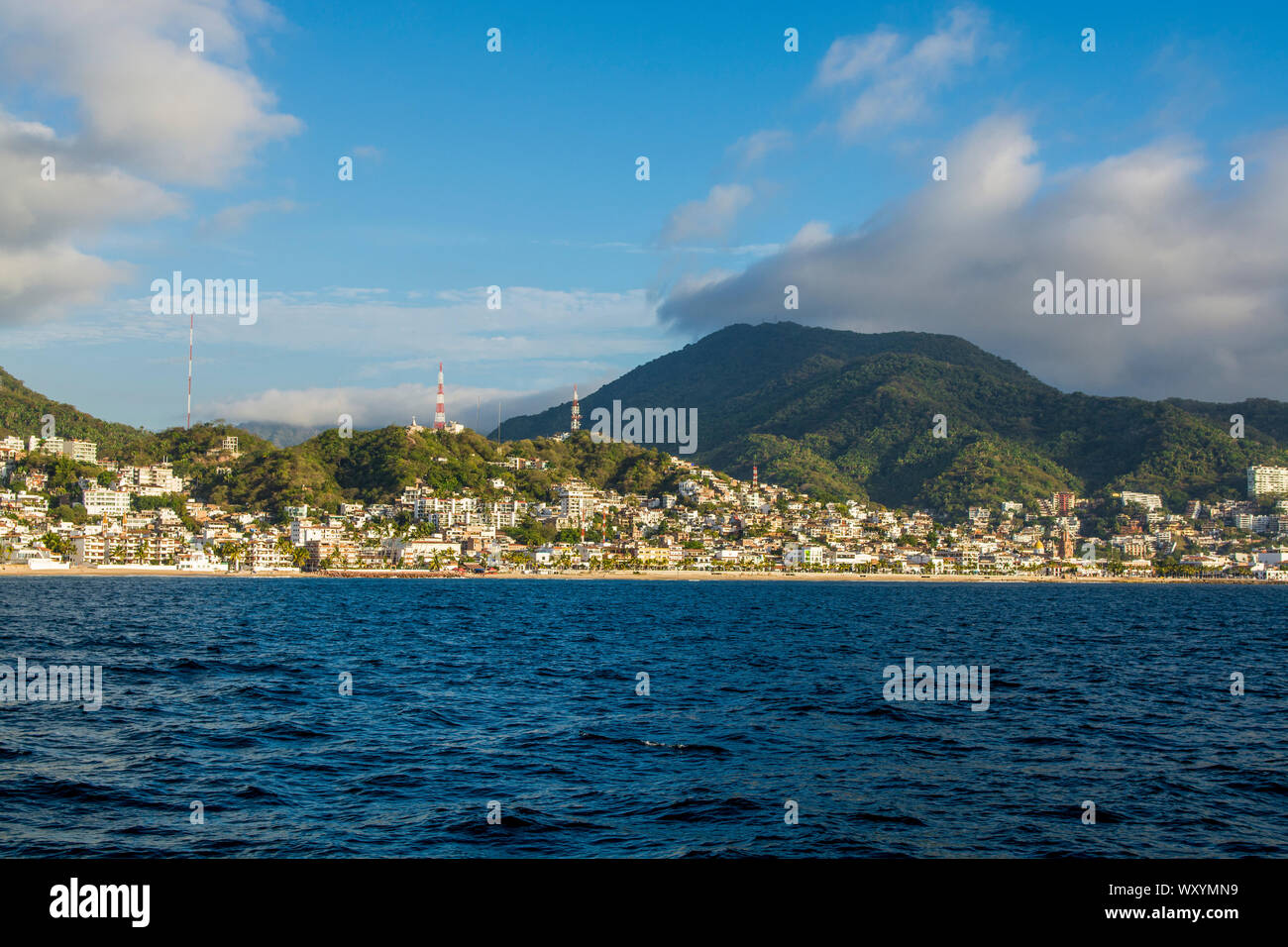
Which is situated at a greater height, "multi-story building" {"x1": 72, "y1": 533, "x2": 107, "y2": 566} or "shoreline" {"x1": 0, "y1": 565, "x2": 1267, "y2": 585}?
"multi-story building" {"x1": 72, "y1": 533, "x2": 107, "y2": 566}

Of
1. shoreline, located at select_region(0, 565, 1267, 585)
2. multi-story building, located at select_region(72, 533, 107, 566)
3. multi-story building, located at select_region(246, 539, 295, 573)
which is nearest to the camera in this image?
shoreline, located at select_region(0, 565, 1267, 585)

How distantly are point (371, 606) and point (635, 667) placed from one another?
54.2 metres

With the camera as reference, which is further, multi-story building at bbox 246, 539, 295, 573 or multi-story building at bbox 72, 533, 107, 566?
multi-story building at bbox 246, 539, 295, 573

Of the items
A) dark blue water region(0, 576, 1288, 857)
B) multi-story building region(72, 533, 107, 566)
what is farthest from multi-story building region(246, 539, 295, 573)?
dark blue water region(0, 576, 1288, 857)

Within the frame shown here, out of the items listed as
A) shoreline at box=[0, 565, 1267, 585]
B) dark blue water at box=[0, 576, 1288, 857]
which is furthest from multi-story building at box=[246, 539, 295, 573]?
dark blue water at box=[0, 576, 1288, 857]

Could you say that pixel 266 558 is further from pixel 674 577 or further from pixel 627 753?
pixel 627 753

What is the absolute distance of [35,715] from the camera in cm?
2586

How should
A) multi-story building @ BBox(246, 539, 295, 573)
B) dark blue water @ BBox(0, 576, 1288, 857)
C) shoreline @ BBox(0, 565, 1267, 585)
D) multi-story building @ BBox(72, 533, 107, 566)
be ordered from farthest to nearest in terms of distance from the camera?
multi-story building @ BBox(246, 539, 295, 573) → multi-story building @ BBox(72, 533, 107, 566) → shoreline @ BBox(0, 565, 1267, 585) → dark blue water @ BBox(0, 576, 1288, 857)

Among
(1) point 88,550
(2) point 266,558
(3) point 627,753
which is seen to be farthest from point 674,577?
(3) point 627,753

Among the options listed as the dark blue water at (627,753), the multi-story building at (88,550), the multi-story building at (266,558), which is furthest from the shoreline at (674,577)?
the dark blue water at (627,753)

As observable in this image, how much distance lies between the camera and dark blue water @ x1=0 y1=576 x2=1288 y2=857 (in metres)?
16.2

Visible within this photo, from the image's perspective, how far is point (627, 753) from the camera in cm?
2292

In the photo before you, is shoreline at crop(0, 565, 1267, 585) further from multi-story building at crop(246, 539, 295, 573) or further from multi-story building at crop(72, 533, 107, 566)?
multi-story building at crop(72, 533, 107, 566)
